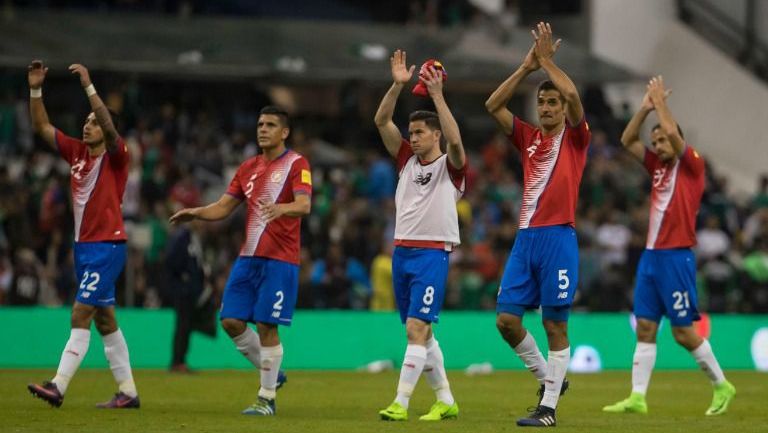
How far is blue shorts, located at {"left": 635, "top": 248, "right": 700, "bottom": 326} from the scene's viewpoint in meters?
15.7

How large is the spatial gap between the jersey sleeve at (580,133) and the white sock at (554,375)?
5.91ft

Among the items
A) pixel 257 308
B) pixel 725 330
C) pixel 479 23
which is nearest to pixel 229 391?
pixel 257 308

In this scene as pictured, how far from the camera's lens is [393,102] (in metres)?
13.7

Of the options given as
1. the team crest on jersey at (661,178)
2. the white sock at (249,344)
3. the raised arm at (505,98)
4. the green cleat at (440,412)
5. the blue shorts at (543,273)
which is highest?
the raised arm at (505,98)

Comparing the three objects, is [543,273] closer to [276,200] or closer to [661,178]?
[276,200]

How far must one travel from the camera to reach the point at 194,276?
21.8 meters

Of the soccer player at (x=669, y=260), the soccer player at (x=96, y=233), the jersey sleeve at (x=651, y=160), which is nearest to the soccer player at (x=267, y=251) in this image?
the soccer player at (x=96, y=233)

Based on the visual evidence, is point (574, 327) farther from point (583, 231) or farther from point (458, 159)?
point (458, 159)

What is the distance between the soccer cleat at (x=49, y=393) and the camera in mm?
13843

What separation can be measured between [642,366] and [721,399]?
2.84ft

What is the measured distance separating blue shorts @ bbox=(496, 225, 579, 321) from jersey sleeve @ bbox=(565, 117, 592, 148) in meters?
0.74

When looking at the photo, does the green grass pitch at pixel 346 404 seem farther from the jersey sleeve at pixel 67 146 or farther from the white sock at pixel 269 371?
the jersey sleeve at pixel 67 146

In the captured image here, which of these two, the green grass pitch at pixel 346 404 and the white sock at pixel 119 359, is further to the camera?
the white sock at pixel 119 359

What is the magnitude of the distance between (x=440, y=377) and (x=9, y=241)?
43.1 feet
